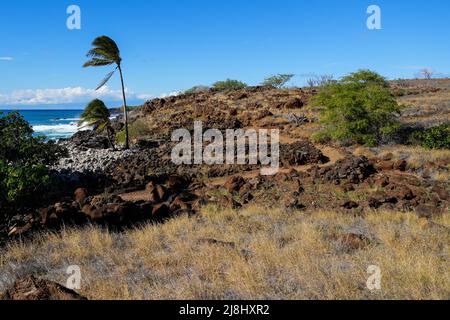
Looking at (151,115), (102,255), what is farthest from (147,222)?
(151,115)

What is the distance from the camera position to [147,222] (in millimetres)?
9203

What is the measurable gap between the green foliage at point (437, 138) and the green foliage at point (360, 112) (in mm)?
1365

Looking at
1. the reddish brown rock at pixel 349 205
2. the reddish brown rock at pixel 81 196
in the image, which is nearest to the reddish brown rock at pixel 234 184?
the reddish brown rock at pixel 349 205

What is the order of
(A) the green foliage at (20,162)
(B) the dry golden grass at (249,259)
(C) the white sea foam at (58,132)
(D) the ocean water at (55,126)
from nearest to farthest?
(B) the dry golden grass at (249,259)
(A) the green foliage at (20,162)
(C) the white sea foam at (58,132)
(D) the ocean water at (55,126)

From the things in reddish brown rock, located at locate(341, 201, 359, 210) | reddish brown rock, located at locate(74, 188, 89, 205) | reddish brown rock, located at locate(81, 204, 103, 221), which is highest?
reddish brown rock, located at locate(81, 204, 103, 221)

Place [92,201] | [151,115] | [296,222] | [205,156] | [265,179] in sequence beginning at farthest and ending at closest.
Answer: [151,115] → [205,156] → [265,179] → [92,201] → [296,222]

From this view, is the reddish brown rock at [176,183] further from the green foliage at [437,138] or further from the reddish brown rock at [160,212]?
the green foliage at [437,138]

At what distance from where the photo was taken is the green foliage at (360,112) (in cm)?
1845

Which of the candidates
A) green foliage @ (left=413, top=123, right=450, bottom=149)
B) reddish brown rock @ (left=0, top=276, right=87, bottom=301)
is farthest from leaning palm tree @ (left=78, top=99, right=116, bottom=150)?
reddish brown rock @ (left=0, top=276, right=87, bottom=301)

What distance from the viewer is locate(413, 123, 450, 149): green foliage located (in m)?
16.7

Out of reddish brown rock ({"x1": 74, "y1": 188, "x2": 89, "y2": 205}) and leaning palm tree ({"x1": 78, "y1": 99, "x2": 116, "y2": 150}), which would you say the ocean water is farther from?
reddish brown rock ({"x1": 74, "y1": 188, "x2": 89, "y2": 205})

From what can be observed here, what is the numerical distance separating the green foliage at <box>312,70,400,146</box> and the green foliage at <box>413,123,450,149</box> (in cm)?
136

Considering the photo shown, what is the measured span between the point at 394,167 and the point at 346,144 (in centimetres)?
510
